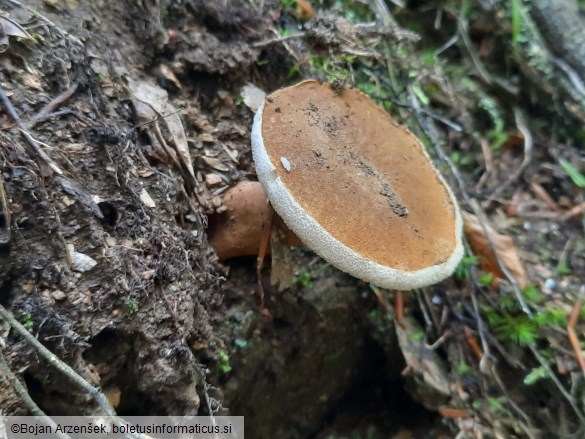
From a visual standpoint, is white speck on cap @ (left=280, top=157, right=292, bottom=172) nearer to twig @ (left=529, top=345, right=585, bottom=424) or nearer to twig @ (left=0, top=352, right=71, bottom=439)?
Result: twig @ (left=0, top=352, right=71, bottom=439)

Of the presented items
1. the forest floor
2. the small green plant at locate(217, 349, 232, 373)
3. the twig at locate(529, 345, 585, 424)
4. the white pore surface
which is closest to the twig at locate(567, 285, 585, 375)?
the forest floor

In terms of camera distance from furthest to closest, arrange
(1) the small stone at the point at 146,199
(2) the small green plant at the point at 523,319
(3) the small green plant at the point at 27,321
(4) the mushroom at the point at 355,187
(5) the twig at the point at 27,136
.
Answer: (2) the small green plant at the point at 523,319, (1) the small stone at the point at 146,199, (4) the mushroom at the point at 355,187, (5) the twig at the point at 27,136, (3) the small green plant at the point at 27,321

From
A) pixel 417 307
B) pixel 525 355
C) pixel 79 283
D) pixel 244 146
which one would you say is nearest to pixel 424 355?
pixel 417 307

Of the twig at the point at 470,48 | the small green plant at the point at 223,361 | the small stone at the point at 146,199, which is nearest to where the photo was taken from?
the small stone at the point at 146,199

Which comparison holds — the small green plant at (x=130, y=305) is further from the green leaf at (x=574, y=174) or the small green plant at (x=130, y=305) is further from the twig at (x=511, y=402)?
the green leaf at (x=574, y=174)

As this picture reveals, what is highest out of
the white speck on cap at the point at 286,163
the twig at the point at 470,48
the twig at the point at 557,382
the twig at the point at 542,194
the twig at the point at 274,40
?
the twig at the point at 274,40

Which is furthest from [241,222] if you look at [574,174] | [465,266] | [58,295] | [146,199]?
[574,174]

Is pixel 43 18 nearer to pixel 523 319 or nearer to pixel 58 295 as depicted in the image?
pixel 58 295

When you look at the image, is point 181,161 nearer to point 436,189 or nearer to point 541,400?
point 436,189

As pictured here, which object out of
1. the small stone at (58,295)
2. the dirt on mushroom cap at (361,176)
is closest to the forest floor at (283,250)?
the small stone at (58,295)
